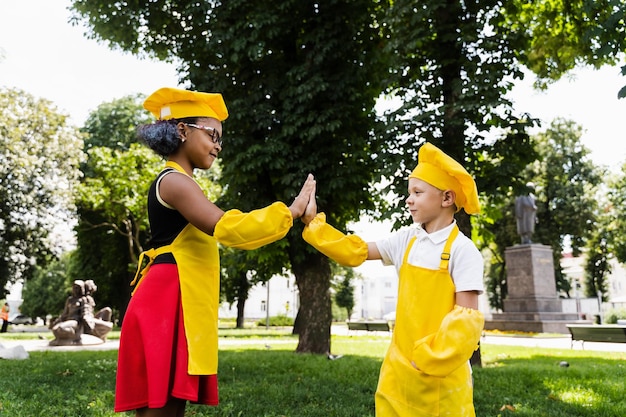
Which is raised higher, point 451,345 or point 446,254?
point 446,254

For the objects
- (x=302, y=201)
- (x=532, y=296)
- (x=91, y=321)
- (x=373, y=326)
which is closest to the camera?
(x=302, y=201)

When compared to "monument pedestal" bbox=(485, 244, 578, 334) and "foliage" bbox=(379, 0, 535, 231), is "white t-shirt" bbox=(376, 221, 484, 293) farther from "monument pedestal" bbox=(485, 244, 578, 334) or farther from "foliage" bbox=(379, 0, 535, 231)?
"monument pedestal" bbox=(485, 244, 578, 334)

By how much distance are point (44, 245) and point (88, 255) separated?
5.00 m

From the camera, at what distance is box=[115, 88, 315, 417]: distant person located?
2.44 meters

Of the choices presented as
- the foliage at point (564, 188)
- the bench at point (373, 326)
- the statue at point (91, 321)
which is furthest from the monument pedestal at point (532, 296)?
the statue at point (91, 321)

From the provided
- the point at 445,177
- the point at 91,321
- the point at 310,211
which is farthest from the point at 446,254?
the point at 91,321

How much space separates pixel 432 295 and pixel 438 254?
0.75 ft

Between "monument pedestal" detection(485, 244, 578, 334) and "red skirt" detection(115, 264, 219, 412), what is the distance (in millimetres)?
22510

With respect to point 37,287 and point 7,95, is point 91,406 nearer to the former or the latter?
point 7,95

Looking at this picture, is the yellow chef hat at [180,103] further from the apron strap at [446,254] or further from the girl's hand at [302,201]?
the apron strap at [446,254]

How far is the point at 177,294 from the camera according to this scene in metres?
2.55

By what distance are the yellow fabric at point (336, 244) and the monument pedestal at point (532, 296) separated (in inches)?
851

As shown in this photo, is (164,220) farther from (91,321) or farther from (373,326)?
(373,326)

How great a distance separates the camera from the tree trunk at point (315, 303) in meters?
11.7
